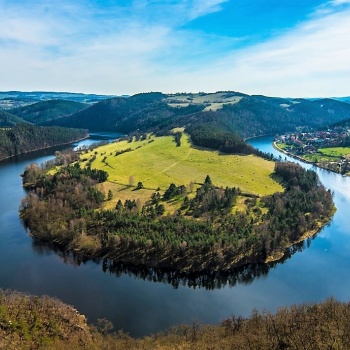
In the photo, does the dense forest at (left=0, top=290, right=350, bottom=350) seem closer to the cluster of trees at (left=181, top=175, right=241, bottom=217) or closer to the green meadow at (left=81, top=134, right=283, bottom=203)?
the cluster of trees at (left=181, top=175, right=241, bottom=217)

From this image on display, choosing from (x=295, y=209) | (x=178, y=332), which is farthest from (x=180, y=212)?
(x=178, y=332)

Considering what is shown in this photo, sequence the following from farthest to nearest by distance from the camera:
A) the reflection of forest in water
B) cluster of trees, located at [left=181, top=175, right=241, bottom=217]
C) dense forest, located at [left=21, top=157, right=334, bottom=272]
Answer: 1. cluster of trees, located at [left=181, top=175, right=241, bottom=217]
2. dense forest, located at [left=21, top=157, right=334, bottom=272]
3. the reflection of forest in water

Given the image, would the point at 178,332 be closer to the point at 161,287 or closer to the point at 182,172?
A: the point at 161,287

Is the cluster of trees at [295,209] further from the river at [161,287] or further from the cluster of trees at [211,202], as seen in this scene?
the cluster of trees at [211,202]

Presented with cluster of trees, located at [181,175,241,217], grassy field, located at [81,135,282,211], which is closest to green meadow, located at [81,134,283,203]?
grassy field, located at [81,135,282,211]

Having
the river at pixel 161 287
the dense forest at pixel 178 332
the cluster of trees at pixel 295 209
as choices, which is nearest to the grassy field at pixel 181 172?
the cluster of trees at pixel 295 209

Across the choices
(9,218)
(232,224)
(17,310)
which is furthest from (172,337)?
(9,218)
